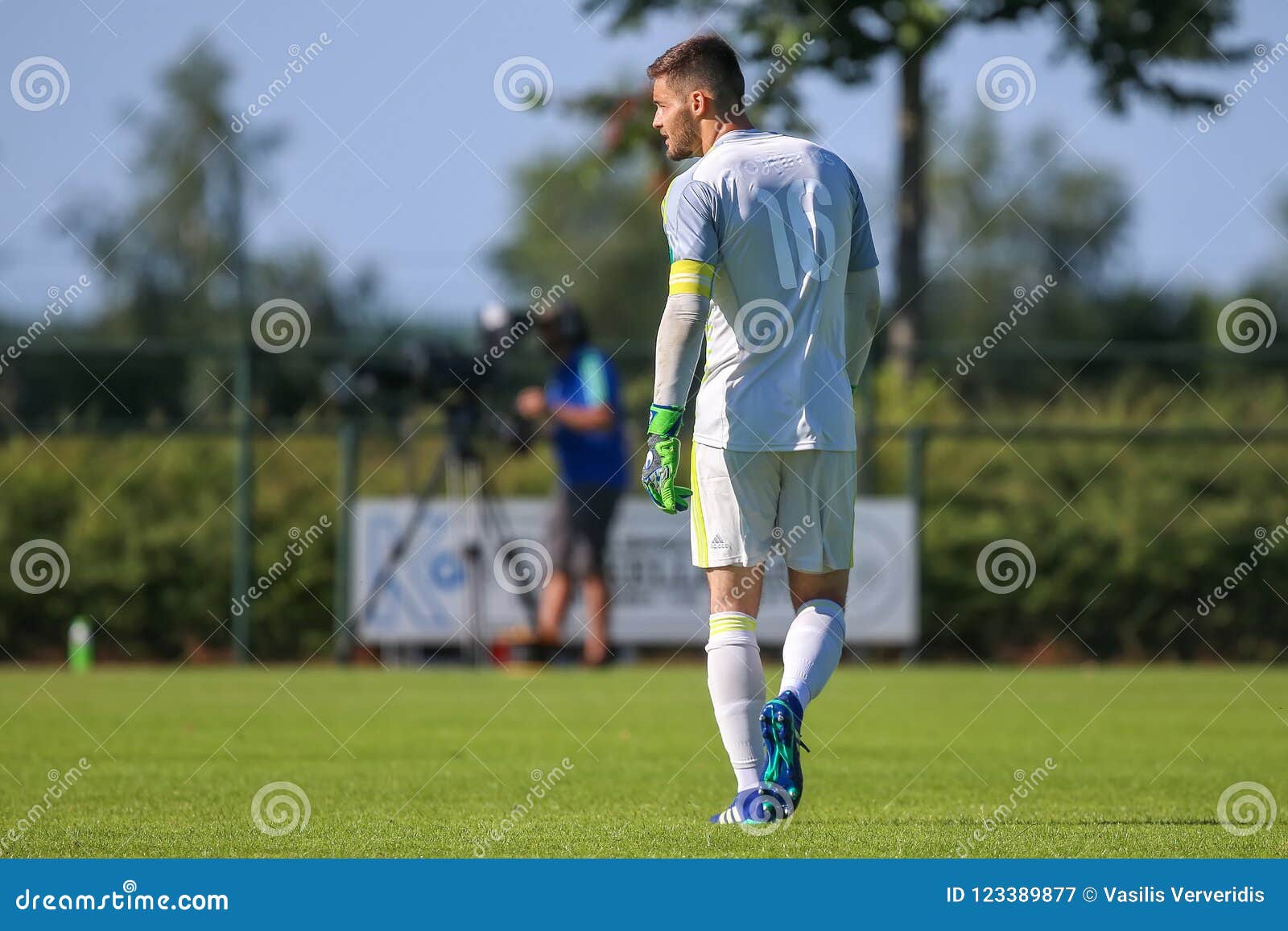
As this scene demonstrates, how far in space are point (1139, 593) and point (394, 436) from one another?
6820 mm

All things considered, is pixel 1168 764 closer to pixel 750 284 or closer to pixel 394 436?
pixel 750 284

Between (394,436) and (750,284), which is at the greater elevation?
(750,284)

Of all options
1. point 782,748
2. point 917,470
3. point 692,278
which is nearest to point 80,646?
point 917,470

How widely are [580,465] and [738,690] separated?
7.70 metres

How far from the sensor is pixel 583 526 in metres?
12.2

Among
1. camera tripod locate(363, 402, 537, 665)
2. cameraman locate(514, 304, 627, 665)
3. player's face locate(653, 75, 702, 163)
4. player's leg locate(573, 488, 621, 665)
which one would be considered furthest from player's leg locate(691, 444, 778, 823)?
camera tripod locate(363, 402, 537, 665)

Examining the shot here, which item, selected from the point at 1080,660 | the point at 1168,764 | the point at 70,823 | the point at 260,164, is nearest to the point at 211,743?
the point at 70,823

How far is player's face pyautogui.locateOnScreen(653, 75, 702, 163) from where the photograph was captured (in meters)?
5.03

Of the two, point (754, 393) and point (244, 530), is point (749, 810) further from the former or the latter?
point (244, 530)

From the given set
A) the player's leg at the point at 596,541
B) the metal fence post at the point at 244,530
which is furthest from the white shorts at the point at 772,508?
the metal fence post at the point at 244,530

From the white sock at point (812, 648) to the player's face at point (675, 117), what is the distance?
1451 millimetres

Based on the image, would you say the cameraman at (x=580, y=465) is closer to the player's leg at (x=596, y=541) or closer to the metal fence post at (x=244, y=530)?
the player's leg at (x=596, y=541)

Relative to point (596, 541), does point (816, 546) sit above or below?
above

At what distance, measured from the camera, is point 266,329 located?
17.7 metres
